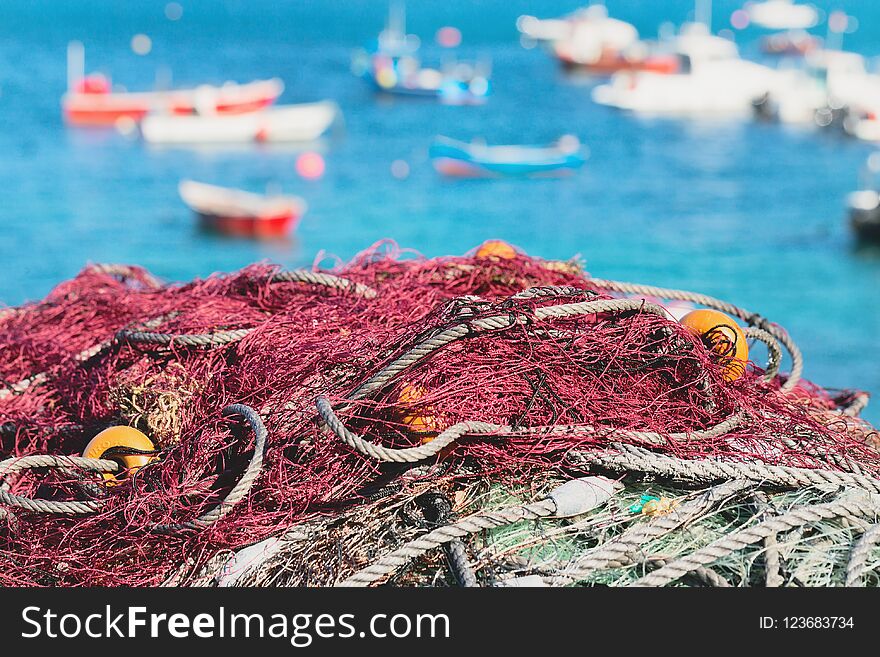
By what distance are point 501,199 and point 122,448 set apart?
3583 centimetres

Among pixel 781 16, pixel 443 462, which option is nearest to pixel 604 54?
pixel 781 16

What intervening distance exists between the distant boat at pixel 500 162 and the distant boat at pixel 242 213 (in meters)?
8.62

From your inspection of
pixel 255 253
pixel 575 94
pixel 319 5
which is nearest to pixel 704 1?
pixel 319 5

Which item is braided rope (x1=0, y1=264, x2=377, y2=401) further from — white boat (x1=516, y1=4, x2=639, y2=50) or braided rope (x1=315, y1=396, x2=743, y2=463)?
white boat (x1=516, y1=4, x2=639, y2=50)

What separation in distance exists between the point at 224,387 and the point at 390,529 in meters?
1.01

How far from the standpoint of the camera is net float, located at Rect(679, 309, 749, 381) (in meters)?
4.08

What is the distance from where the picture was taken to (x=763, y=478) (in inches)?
134

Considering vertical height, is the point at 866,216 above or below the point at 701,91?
below

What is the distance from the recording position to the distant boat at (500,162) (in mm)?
40750

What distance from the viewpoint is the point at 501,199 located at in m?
39.0

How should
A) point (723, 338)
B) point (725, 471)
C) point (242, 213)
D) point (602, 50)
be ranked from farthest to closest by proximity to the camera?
point (602, 50), point (242, 213), point (723, 338), point (725, 471)

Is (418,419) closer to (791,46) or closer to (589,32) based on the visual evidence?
(589,32)

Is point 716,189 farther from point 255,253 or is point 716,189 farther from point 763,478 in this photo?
point 763,478

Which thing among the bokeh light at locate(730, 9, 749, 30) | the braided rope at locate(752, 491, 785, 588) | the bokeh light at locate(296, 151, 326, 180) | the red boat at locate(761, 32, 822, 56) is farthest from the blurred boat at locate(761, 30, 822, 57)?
the braided rope at locate(752, 491, 785, 588)
